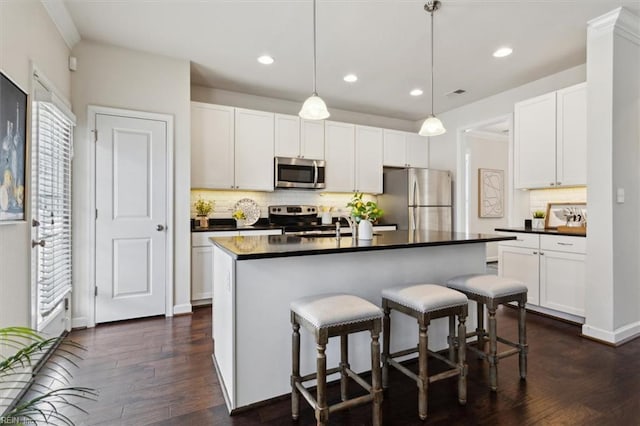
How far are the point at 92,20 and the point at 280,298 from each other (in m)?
2.92

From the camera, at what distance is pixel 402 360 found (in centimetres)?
249

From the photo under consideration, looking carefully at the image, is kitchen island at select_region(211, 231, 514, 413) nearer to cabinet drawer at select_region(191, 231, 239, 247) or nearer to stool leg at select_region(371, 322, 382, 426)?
stool leg at select_region(371, 322, 382, 426)

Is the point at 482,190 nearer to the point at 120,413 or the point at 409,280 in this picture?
the point at 409,280

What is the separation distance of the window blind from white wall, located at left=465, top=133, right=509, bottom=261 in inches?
256

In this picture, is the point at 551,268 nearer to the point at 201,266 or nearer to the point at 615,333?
the point at 615,333

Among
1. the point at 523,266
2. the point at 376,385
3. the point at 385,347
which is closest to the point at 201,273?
the point at 385,347

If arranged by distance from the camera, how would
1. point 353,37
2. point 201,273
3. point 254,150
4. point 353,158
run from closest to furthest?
1. point 353,37
2. point 201,273
3. point 254,150
4. point 353,158

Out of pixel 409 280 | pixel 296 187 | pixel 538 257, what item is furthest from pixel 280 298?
pixel 538 257

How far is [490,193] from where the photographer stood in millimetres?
7098

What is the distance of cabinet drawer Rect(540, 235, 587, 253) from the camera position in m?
3.25

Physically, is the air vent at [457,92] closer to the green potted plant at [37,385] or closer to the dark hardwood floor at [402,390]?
the dark hardwood floor at [402,390]

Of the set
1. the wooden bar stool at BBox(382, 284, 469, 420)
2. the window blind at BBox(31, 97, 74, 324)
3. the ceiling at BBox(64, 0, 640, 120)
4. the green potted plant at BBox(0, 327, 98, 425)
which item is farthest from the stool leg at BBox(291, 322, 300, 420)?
the ceiling at BBox(64, 0, 640, 120)

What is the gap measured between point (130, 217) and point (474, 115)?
4.84 m

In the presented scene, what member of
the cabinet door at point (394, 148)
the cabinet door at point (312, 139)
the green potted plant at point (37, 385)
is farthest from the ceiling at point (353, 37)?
the green potted plant at point (37, 385)
